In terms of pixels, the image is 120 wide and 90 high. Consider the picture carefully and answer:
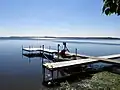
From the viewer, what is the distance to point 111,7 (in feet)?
12.1

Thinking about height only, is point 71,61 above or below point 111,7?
below

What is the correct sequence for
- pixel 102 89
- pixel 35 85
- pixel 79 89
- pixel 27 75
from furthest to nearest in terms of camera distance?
pixel 27 75, pixel 35 85, pixel 79 89, pixel 102 89

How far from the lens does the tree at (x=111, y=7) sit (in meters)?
3.63

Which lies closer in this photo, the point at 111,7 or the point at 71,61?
the point at 111,7

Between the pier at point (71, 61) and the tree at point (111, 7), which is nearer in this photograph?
the tree at point (111, 7)

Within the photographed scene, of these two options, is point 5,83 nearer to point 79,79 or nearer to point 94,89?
point 79,79

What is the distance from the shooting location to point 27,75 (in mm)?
18484

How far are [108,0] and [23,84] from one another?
1303 centimetres

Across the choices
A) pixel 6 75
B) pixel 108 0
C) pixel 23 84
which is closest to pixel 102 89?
pixel 23 84

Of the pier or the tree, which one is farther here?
the pier

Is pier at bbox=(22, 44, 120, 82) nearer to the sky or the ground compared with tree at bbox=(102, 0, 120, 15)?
nearer to the ground

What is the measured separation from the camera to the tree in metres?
3.63

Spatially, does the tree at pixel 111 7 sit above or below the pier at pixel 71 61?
above

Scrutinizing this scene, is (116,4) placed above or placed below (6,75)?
above
